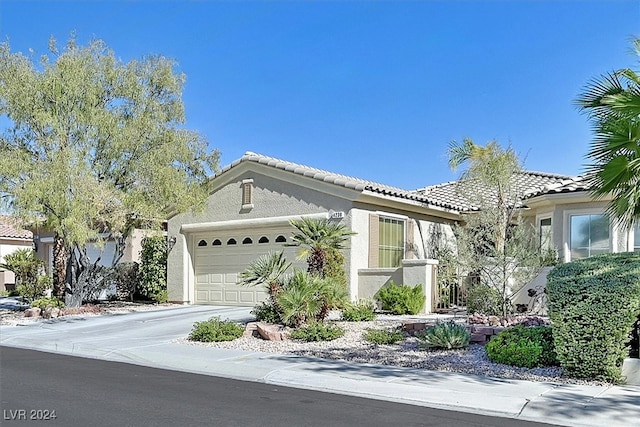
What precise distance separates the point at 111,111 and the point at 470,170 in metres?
10.8

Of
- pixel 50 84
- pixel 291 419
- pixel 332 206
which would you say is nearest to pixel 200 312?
pixel 332 206

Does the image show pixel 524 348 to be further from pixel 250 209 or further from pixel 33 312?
pixel 33 312

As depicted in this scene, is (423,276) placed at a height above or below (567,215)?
below

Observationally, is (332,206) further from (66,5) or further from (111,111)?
(66,5)

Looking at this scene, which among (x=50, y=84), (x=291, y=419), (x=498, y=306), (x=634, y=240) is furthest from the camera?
(x=50, y=84)

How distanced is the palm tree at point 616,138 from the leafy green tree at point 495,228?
4.11 m

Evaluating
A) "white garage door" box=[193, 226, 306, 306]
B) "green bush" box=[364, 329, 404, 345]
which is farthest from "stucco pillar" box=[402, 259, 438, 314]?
"green bush" box=[364, 329, 404, 345]

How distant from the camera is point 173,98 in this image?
20.0 m

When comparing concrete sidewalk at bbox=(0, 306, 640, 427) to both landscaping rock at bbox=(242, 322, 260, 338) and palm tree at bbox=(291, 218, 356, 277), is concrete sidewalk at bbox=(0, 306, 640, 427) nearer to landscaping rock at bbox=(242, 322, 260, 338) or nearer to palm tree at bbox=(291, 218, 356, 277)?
landscaping rock at bbox=(242, 322, 260, 338)

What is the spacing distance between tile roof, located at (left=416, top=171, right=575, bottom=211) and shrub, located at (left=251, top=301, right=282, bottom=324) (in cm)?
704

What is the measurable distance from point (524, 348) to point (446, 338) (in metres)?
1.63

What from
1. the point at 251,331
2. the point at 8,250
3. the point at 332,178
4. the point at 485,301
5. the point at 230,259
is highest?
the point at 332,178

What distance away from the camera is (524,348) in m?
10.1

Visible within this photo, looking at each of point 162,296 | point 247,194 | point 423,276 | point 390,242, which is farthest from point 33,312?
point 423,276
